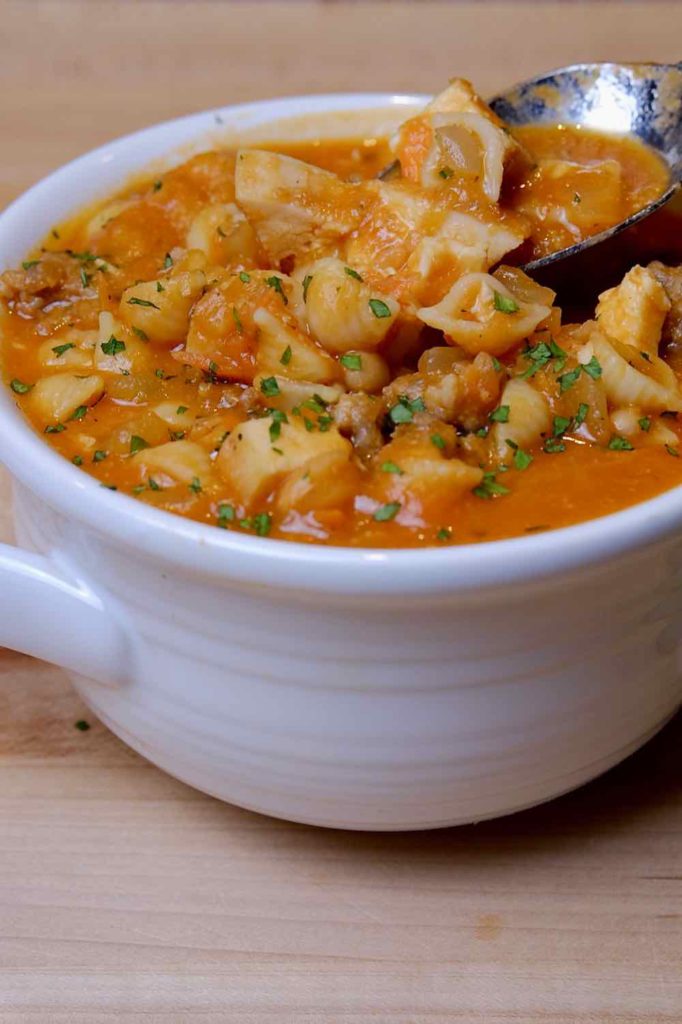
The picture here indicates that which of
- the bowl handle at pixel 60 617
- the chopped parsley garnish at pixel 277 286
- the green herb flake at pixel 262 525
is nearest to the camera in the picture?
the green herb flake at pixel 262 525

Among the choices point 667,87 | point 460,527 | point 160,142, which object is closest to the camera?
point 460,527

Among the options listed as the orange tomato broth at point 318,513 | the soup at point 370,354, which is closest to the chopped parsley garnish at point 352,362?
the soup at point 370,354

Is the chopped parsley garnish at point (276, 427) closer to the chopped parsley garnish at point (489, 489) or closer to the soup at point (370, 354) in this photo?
the soup at point (370, 354)

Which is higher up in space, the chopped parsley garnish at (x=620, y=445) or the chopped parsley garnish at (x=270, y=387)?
the chopped parsley garnish at (x=270, y=387)

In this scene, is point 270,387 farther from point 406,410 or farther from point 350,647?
point 350,647

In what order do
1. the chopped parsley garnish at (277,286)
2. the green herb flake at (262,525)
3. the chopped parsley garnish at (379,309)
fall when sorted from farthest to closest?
the chopped parsley garnish at (277,286) < the chopped parsley garnish at (379,309) < the green herb flake at (262,525)

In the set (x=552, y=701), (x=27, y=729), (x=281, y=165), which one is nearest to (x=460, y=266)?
(x=281, y=165)

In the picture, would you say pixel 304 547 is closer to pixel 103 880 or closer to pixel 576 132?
pixel 103 880

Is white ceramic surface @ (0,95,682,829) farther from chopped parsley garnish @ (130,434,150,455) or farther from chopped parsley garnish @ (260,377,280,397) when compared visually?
chopped parsley garnish @ (260,377,280,397)
